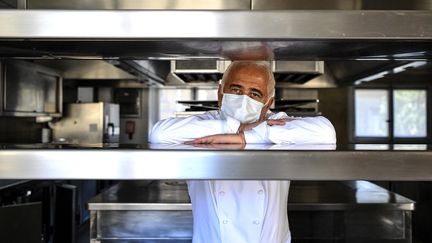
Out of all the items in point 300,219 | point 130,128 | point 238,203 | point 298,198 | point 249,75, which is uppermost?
point 249,75

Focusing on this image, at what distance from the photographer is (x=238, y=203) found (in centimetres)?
146

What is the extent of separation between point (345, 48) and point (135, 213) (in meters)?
1.73

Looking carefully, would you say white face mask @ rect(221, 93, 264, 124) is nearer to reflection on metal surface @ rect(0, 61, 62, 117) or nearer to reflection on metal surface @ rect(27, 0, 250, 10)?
reflection on metal surface @ rect(27, 0, 250, 10)

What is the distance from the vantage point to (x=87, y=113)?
5863 mm

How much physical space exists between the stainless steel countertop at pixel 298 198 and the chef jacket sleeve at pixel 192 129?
3.85ft

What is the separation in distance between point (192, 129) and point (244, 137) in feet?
0.67

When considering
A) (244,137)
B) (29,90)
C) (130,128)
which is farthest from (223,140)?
(130,128)

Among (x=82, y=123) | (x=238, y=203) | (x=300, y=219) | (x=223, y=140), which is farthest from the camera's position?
(x=82, y=123)

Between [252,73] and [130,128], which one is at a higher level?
[252,73]

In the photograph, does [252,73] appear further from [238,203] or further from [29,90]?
[29,90]

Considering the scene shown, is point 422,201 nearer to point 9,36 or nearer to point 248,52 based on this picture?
point 248,52

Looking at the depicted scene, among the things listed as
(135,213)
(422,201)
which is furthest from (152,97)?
(135,213)

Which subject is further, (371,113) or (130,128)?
(371,113)

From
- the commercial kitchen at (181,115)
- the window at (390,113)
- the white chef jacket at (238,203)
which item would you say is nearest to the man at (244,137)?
the white chef jacket at (238,203)
